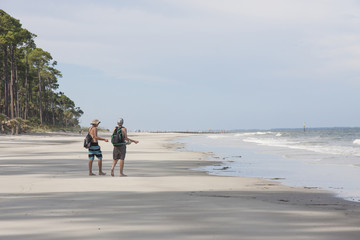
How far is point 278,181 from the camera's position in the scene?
12438mm

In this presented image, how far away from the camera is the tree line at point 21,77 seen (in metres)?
57.1

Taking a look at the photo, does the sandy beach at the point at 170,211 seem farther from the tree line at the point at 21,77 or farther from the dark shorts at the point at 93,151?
the tree line at the point at 21,77

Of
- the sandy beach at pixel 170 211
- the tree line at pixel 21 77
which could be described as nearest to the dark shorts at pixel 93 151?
the sandy beach at pixel 170 211

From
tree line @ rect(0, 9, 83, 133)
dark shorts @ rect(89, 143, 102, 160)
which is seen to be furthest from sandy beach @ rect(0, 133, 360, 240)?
tree line @ rect(0, 9, 83, 133)

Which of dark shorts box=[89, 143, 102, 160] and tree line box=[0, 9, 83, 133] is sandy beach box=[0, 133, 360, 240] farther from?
tree line box=[0, 9, 83, 133]

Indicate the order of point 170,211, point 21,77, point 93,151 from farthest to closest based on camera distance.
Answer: point 21,77
point 93,151
point 170,211

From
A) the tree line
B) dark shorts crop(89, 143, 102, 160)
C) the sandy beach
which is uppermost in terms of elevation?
the tree line

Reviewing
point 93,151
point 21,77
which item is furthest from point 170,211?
point 21,77

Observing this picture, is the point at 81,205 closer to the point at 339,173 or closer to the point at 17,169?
the point at 17,169

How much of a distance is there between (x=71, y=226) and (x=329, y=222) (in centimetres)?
380

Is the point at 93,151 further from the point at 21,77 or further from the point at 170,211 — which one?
the point at 21,77

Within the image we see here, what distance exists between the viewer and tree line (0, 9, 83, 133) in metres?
57.1

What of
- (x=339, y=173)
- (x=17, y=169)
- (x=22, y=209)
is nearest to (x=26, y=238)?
(x=22, y=209)

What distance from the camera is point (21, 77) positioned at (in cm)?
8138
